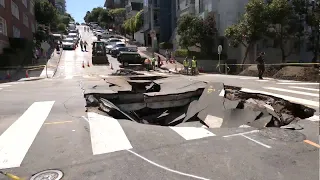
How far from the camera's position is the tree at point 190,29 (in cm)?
3266

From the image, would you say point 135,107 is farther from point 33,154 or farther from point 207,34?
point 207,34

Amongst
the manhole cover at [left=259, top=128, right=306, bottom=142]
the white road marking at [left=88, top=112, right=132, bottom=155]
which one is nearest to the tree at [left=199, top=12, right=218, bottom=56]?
the white road marking at [left=88, top=112, right=132, bottom=155]

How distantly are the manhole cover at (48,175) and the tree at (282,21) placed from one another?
2470 cm

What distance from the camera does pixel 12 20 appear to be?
32875 mm

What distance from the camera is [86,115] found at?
8.16 metres

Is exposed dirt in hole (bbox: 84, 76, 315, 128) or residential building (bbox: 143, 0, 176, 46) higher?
residential building (bbox: 143, 0, 176, 46)

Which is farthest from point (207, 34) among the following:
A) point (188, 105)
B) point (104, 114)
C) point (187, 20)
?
point (104, 114)

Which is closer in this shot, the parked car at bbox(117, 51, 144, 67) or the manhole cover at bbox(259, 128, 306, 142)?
the manhole cover at bbox(259, 128, 306, 142)

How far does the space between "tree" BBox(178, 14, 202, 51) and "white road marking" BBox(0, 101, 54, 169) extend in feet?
83.5

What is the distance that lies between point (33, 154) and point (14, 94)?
8170mm

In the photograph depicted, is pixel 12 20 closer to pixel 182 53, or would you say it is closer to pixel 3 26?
pixel 3 26

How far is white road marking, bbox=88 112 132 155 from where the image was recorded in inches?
220

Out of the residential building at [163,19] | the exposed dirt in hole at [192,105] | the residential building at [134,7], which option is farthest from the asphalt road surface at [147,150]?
the residential building at [134,7]

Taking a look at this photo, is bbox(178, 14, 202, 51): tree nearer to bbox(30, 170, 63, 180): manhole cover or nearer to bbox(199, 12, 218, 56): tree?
bbox(199, 12, 218, 56): tree
